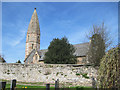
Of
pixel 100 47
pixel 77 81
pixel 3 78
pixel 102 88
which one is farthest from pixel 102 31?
pixel 102 88

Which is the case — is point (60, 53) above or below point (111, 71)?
above

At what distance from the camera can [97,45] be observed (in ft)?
60.8

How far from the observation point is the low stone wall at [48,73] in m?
15.7

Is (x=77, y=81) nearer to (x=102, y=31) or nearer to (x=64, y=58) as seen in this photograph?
(x=102, y=31)

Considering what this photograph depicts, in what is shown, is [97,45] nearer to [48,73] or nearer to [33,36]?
[48,73]

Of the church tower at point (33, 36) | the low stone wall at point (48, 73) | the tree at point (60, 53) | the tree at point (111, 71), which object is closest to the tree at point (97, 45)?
the low stone wall at point (48, 73)

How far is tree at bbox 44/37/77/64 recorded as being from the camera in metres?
25.2

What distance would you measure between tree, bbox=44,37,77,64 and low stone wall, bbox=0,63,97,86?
8.42m

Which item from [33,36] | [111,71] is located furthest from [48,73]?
[33,36]

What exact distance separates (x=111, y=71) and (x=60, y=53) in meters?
22.1

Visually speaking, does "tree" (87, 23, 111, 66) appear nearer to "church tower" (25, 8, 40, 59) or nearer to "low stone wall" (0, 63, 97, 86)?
"low stone wall" (0, 63, 97, 86)

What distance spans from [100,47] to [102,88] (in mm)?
14707

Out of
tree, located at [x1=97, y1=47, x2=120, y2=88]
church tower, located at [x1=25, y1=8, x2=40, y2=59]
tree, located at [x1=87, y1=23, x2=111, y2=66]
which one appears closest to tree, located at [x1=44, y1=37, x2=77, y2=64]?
tree, located at [x1=87, y1=23, x2=111, y2=66]

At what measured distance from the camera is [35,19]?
56406 millimetres
